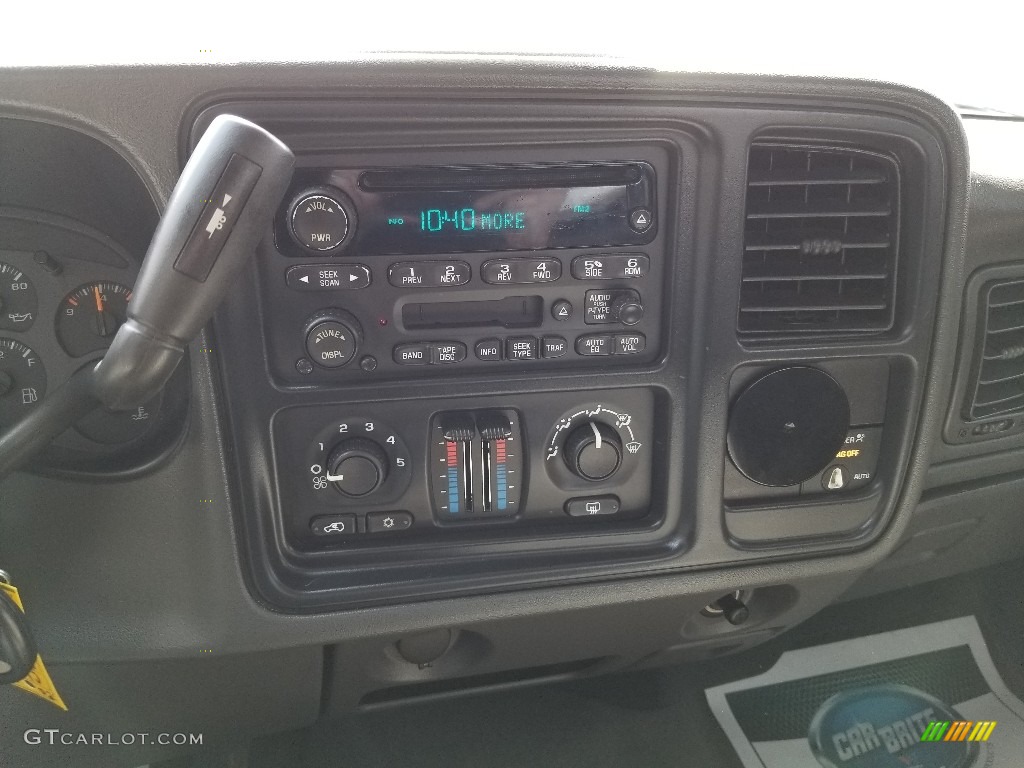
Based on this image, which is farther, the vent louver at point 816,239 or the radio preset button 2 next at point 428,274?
the vent louver at point 816,239

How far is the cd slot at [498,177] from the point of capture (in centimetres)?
103

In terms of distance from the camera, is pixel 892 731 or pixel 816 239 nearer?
pixel 816 239

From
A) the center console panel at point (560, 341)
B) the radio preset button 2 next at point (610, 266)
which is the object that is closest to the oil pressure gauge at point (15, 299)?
the center console panel at point (560, 341)

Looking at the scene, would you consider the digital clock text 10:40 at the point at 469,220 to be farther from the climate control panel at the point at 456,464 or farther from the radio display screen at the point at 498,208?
the climate control panel at the point at 456,464

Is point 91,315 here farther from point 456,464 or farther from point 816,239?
point 816,239

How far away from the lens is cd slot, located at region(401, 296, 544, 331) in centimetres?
108

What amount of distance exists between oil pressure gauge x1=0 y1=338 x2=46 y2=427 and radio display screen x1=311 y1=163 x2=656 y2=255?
0.43 meters

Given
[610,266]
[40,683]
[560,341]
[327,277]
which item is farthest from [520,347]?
[40,683]

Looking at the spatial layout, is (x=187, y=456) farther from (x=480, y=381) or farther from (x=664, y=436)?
(x=664, y=436)

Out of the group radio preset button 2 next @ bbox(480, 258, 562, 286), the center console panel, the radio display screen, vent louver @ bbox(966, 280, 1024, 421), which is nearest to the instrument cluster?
the center console panel

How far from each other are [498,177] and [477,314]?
17 centimetres

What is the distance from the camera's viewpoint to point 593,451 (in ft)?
3.81

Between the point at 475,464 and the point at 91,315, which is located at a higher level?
the point at 91,315

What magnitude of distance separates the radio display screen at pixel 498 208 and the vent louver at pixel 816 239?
17cm
